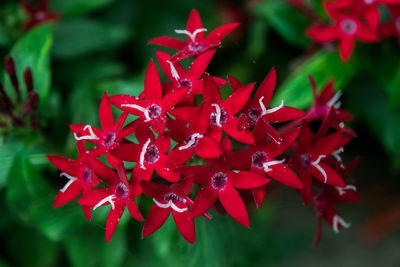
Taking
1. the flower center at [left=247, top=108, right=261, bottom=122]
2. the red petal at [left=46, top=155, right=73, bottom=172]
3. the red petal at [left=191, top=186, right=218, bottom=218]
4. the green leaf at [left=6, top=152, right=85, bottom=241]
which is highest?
the flower center at [left=247, top=108, right=261, bottom=122]

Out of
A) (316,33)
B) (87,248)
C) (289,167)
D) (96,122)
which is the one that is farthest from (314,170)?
(87,248)

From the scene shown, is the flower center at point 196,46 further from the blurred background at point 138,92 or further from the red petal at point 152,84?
the blurred background at point 138,92

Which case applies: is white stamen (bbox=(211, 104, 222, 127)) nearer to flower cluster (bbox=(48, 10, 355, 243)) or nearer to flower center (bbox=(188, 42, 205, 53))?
flower cluster (bbox=(48, 10, 355, 243))

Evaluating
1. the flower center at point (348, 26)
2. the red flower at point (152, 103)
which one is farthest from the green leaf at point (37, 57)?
the flower center at point (348, 26)

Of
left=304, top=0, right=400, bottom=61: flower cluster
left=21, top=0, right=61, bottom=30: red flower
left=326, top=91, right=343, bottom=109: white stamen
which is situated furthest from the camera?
left=21, top=0, right=61, bottom=30: red flower

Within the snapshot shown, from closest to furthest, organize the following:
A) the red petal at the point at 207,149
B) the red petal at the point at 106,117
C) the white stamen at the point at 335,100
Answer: the red petal at the point at 207,149 → the red petal at the point at 106,117 → the white stamen at the point at 335,100

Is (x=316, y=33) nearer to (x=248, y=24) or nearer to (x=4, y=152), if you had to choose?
(x=248, y=24)

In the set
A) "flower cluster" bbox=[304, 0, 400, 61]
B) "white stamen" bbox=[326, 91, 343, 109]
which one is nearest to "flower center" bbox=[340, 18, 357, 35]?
"flower cluster" bbox=[304, 0, 400, 61]
